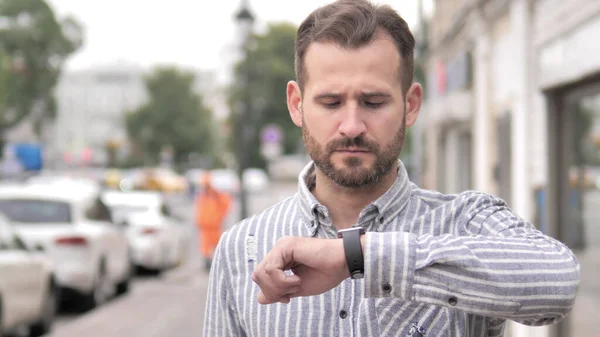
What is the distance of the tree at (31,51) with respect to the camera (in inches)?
2552

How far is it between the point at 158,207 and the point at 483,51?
312 inches

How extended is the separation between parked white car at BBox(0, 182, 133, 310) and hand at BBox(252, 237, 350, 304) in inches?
379

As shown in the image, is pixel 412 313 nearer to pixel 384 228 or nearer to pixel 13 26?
pixel 384 228

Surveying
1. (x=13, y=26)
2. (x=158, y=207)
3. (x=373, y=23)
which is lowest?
(x=158, y=207)

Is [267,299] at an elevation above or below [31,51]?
below

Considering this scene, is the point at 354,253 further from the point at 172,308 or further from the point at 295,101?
the point at 172,308

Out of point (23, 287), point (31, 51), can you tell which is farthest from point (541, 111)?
point (31, 51)

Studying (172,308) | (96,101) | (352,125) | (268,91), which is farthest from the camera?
(96,101)

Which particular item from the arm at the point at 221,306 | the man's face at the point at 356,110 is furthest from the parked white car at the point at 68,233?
the man's face at the point at 356,110

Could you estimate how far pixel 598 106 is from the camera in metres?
6.99

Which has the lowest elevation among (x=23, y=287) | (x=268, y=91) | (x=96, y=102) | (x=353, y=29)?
(x=23, y=287)

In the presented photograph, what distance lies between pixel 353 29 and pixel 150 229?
15.3 metres

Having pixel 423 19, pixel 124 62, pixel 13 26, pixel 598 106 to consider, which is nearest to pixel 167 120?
pixel 13 26

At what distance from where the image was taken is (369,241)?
1.67 m
